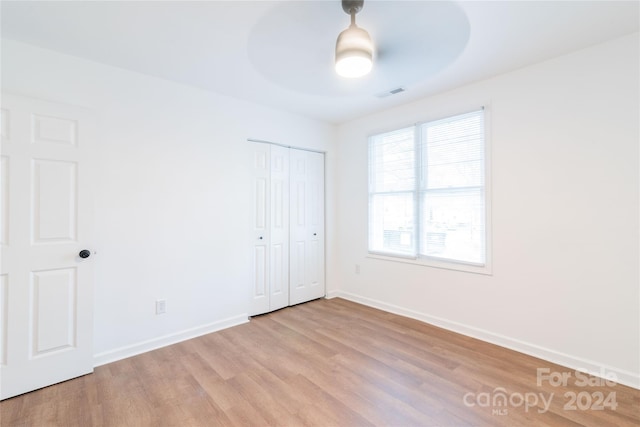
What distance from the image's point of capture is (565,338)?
238 centimetres

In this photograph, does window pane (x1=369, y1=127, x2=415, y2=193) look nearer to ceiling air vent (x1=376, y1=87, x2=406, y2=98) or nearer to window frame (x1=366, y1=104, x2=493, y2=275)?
window frame (x1=366, y1=104, x2=493, y2=275)

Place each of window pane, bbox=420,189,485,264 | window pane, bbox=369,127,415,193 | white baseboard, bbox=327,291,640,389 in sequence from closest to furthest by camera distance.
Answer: white baseboard, bbox=327,291,640,389
window pane, bbox=420,189,485,264
window pane, bbox=369,127,415,193

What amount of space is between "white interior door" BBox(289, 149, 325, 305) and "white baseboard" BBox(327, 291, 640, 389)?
0.99m

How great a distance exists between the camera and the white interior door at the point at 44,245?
2000mm

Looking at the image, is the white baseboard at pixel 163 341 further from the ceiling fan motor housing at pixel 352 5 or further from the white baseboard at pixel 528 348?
the ceiling fan motor housing at pixel 352 5

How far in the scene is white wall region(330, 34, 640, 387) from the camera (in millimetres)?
2139

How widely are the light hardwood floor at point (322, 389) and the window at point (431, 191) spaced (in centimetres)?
96

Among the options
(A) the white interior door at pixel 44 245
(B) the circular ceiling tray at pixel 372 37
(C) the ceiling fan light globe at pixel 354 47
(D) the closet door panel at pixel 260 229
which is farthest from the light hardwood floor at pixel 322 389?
(B) the circular ceiling tray at pixel 372 37

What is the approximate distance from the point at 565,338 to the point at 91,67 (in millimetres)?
4462

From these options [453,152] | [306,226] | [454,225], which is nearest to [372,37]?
[453,152]

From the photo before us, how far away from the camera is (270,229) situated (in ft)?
11.9

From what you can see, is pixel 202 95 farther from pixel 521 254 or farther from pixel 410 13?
pixel 521 254

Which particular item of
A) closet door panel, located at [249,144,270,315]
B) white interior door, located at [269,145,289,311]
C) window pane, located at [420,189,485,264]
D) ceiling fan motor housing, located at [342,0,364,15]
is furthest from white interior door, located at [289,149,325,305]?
ceiling fan motor housing, located at [342,0,364,15]

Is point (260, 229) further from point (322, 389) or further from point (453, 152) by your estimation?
point (453, 152)
